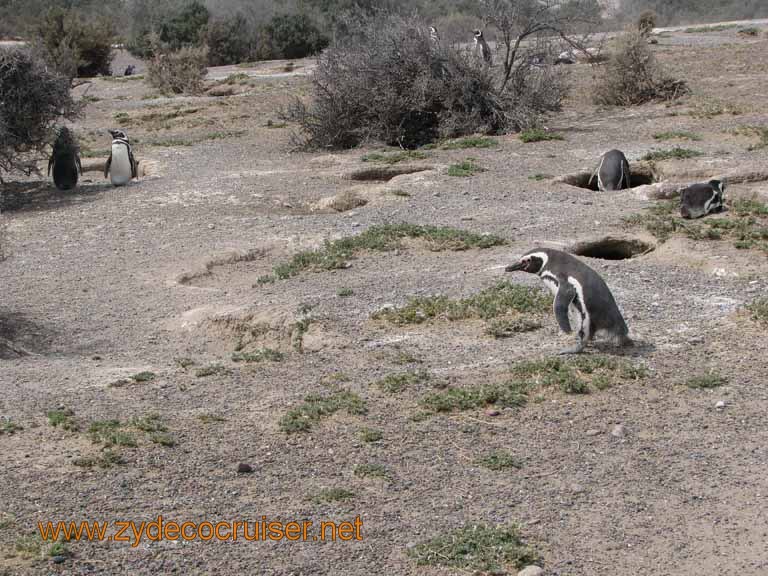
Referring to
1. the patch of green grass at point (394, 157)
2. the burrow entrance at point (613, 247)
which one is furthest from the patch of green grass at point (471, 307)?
the patch of green grass at point (394, 157)

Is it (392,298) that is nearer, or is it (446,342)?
(446,342)

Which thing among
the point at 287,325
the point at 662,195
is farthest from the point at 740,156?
the point at 287,325

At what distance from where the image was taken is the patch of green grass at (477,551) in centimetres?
409

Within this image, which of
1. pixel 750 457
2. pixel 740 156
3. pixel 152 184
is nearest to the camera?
pixel 750 457

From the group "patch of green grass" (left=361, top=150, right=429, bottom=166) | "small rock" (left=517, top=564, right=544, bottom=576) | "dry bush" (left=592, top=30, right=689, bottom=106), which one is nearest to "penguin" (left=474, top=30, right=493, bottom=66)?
"dry bush" (left=592, top=30, right=689, bottom=106)

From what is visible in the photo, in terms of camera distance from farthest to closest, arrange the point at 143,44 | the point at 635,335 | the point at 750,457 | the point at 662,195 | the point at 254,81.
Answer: the point at 143,44 < the point at 254,81 < the point at 662,195 < the point at 635,335 < the point at 750,457

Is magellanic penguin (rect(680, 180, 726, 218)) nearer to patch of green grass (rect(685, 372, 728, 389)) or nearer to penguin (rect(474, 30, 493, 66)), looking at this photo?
patch of green grass (rect(685, 372, 728, 389))

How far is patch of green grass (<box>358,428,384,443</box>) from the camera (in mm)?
5297

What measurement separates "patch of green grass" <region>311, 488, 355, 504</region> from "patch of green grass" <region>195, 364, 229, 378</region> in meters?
1.87

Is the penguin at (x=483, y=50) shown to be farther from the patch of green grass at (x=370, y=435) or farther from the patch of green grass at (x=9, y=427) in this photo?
the patch of green grass at (x=9, y=427)

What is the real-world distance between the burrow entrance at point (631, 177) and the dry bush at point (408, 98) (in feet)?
10.4

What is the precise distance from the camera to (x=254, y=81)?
2466 centimetres

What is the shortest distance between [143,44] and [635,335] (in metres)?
31.4

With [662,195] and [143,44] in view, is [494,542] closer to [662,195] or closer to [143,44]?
[662,195]
